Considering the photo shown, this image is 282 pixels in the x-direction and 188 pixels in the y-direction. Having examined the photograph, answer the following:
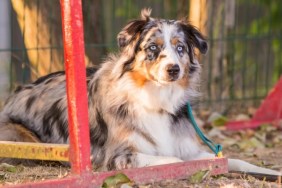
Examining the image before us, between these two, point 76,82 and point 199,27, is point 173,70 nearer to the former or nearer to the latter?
point 76,82

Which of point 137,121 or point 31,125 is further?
point 31,125

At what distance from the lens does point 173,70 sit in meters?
5.42

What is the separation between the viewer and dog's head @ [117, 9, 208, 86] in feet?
18.2

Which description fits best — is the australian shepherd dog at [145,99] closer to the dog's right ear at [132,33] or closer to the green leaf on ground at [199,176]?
the dog's right ear at [132,33]

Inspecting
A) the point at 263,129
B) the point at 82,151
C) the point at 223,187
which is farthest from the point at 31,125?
the point at 263,129

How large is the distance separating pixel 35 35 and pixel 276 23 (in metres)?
4.65

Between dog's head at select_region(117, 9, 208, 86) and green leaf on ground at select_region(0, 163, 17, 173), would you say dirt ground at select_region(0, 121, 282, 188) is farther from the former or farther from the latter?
dog's head at select_region(117, 9, 208, 86)

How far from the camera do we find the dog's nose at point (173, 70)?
213 inches

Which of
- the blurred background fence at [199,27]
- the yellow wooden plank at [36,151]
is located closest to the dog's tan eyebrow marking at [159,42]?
the yellow wooden plank at [36,151]

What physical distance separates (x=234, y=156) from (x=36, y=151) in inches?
99.4

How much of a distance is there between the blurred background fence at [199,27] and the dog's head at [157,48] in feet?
5.11

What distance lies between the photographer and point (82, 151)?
4496 mm

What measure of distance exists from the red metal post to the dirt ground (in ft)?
1.54

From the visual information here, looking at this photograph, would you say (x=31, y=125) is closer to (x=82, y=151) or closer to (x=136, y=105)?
(x=136, y=105)
